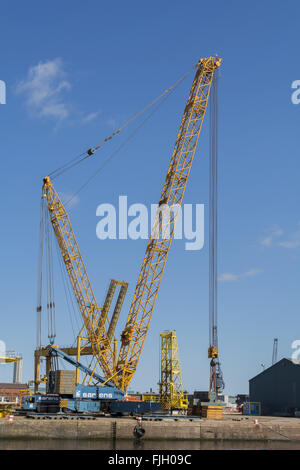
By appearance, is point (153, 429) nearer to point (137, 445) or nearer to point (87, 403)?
point (137, 445)

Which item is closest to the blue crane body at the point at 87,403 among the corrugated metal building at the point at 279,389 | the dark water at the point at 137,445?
the dark water at the point at 137,445

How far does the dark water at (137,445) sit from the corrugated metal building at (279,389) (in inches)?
868

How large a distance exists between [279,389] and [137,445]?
3627 cm

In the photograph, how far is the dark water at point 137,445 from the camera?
53331 mm

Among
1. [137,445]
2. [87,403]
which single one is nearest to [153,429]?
[137,445]

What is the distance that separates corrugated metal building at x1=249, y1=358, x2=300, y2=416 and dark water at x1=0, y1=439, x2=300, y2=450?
72.4 feet

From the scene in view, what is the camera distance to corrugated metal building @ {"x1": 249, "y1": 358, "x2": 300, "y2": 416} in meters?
83.1

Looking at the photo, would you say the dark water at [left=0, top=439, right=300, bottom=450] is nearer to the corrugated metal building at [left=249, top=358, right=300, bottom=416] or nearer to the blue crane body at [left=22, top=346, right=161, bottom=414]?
the blue crane body at [left=22, top=346, right=161, bottom=414]

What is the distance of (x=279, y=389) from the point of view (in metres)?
86.1

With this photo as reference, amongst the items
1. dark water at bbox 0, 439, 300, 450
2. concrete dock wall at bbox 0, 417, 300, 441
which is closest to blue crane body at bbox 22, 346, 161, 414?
concrete dock wall at bbox 0, 417, 300, 441

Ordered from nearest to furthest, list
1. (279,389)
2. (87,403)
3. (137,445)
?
1. (137,445)
2. (87,403)
3. (279,389)

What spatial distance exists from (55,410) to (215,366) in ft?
63.9

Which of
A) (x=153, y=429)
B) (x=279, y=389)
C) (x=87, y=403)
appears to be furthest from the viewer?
(x=279, y=389)
